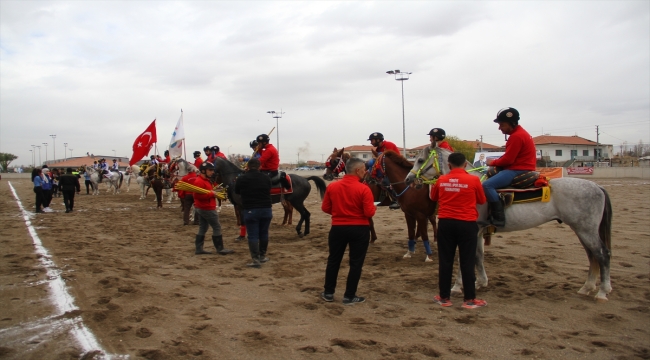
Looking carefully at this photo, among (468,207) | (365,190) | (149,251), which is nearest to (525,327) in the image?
(468,207)

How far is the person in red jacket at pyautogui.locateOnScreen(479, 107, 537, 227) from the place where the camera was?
6465mm

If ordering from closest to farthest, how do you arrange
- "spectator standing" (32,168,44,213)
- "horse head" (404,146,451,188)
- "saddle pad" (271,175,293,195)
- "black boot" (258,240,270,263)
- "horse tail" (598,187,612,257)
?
"horse tail" (598,187,612,257) < "horse head" (404,146,451,188) < "black boot" (258,240,270,263) < "saddle pad" (271,175,293,195) < "spectator standing" (32,168,44,213)

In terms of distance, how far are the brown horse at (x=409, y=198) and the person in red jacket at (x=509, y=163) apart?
1.94m

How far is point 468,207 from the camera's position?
5730 millimetres

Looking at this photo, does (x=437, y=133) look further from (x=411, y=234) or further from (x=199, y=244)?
(x=199, y=244)

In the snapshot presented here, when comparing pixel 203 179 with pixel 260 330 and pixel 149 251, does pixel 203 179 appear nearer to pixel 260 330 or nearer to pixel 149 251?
pixel 149 251

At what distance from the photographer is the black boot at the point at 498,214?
651 cm

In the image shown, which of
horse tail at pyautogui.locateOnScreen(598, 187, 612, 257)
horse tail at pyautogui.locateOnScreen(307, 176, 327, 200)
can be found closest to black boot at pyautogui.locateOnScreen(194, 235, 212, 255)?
horse tail at pyautogui.locateOnScreen(307, 176, 327, 200)

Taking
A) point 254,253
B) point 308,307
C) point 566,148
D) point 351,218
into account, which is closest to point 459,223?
point 351,218

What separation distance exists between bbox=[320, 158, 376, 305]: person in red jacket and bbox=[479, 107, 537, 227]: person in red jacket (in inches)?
75.4

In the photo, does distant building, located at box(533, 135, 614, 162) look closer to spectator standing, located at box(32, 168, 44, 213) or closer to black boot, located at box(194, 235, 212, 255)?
spectator standing, located at box(32, 168, 44, 213)

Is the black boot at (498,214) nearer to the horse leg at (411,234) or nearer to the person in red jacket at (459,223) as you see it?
the person in red jacket at (459,223)

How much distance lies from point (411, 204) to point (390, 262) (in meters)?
1.20

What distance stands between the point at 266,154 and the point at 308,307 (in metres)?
5.83
